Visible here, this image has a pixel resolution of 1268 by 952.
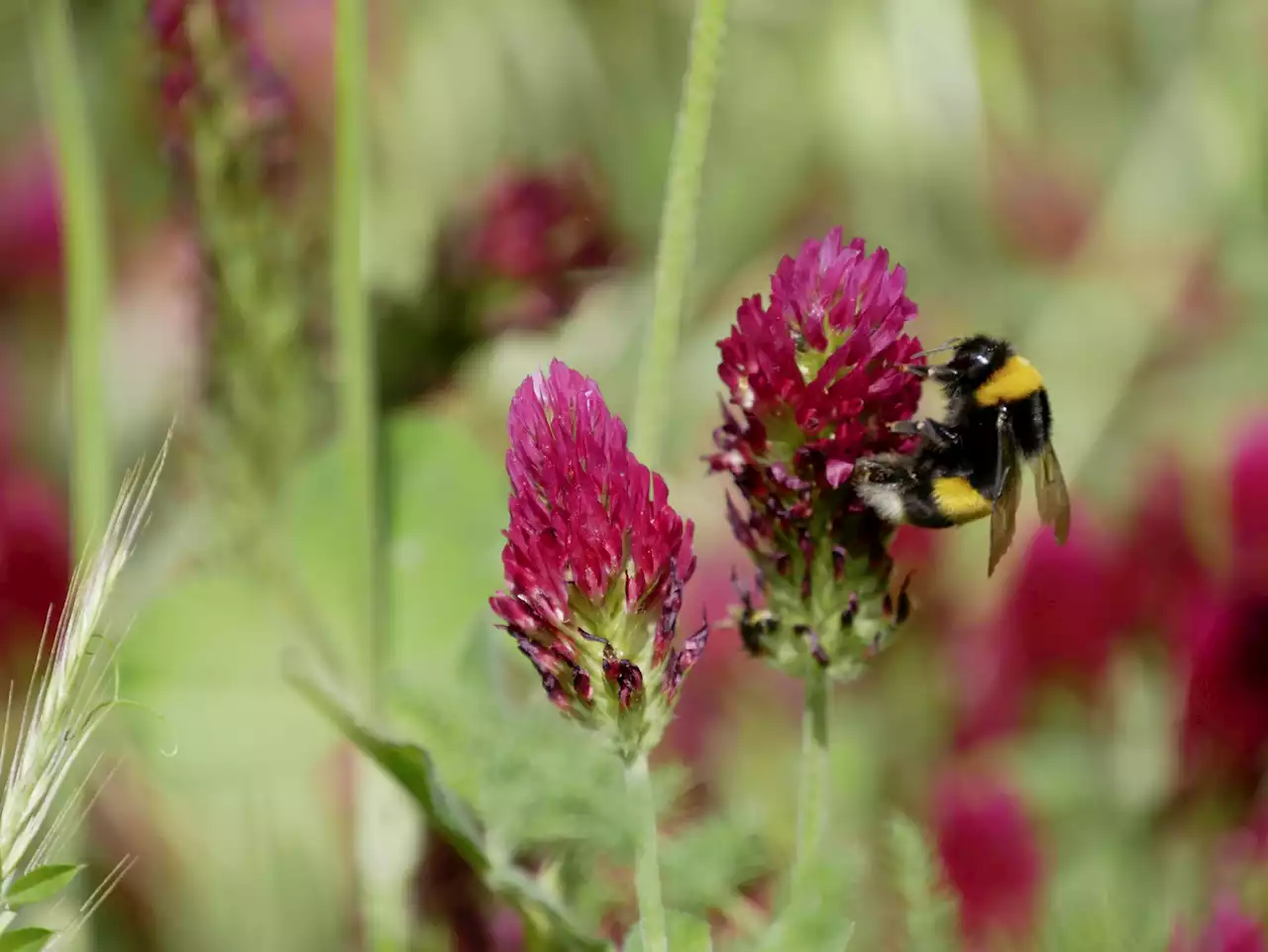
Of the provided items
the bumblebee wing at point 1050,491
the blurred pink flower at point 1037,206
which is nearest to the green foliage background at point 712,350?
the blurred pink flower at point 1037,206

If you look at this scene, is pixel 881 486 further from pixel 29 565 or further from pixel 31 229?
pixel 31 229

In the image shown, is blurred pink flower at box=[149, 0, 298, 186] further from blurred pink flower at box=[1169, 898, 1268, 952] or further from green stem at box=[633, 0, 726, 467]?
blurred pink flower at box=[1169, 898, 1268, 952]

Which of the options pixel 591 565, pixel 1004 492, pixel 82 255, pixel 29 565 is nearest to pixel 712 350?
pixel 29 565

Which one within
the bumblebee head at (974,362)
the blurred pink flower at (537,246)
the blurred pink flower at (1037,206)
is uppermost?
the blurred pink flower at (1037,206)

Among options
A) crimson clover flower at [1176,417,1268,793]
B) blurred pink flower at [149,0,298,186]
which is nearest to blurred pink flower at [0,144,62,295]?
blurred pink flower at [149,0,298,186]

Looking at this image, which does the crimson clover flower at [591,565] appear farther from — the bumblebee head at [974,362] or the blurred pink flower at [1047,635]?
the blurred pink flower at [1047,635]

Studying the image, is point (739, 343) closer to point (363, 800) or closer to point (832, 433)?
point (832, 433)
